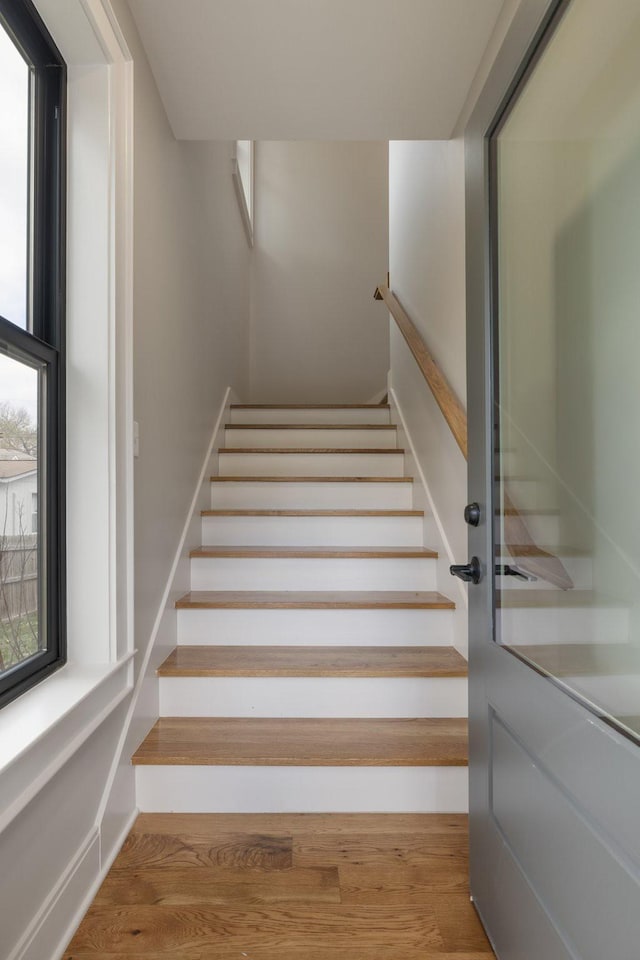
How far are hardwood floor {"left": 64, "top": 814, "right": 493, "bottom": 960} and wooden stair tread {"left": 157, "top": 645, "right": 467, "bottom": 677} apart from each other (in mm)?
394

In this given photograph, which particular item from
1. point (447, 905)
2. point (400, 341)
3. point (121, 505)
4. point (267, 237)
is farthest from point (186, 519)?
point (267, 237)

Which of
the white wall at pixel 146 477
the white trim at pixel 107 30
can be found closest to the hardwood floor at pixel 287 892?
the white wall at pixel 146 477

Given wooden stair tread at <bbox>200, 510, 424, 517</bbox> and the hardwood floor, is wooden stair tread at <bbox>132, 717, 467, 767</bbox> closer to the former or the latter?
the hardwood floor

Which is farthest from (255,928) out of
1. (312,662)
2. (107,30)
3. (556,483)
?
(107,30)

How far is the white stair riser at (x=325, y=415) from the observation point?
3715 millimetres

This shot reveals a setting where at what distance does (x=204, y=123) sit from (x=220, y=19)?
517 mm

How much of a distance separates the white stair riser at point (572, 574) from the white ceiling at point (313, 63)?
4.84 ft

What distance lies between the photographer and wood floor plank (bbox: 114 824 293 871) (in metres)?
1.47

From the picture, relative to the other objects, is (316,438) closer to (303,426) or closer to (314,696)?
(303,426)

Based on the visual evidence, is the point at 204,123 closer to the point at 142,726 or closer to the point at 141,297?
the point at 141,297

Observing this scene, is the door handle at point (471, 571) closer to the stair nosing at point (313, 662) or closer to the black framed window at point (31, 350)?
the stair nosing at point (313, 662)

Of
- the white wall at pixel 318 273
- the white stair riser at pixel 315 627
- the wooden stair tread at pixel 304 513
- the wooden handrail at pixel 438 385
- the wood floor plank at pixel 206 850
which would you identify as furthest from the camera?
the white wall at pixel 318 273

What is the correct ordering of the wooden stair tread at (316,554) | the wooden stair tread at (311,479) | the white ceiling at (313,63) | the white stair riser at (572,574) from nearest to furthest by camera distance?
1. the white stair riser at (572,574)
2. the white ceiling at (313,63)
3. the wooden stair tread at (316,554)
4. the wooden stair tread at (311,479)

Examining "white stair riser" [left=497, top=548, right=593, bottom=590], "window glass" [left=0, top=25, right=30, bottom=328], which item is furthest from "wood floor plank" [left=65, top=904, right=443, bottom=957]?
"window glass" [left=0, top=25, right=30, bottom=328]
